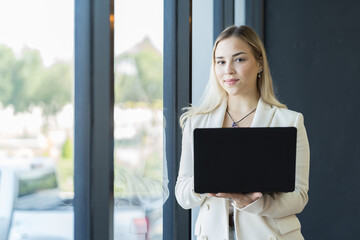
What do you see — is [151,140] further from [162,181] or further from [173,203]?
[173,203]

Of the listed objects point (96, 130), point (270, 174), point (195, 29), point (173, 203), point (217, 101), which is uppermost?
point (195, 29)

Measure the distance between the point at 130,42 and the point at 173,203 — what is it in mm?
879

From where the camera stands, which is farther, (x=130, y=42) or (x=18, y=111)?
(x=130, y=42)

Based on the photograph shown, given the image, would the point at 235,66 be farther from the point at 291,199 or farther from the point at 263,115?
the point at 291,199

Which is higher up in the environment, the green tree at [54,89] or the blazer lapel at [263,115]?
the green tree at [54,89]

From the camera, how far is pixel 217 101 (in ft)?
5.71

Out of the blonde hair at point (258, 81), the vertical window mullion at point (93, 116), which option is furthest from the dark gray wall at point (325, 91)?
the vertical window mullion at point (93, 116)

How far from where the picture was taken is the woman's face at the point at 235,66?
165cm

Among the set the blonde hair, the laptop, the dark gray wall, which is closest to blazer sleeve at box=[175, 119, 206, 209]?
the blonde hair

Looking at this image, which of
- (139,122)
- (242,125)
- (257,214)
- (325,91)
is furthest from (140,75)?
(325,91)

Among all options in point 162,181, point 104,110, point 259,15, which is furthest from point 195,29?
point 104,110

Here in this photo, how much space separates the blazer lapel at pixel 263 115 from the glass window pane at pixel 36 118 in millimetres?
678

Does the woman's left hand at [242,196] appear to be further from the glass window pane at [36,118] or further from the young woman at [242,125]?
the glass window pane at [36,118]

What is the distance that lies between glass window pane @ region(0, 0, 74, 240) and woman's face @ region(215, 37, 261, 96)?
1.82 feet
